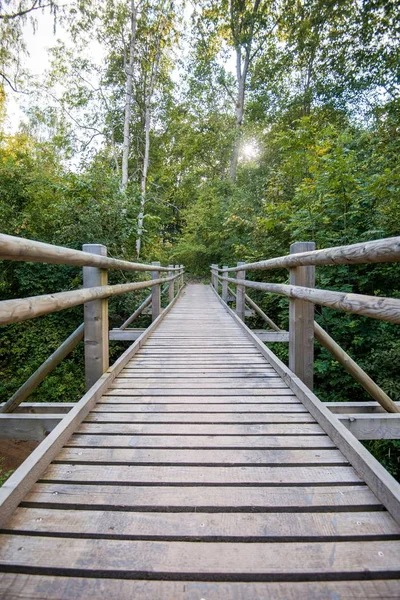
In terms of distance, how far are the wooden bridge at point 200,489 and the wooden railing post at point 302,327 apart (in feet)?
0.04

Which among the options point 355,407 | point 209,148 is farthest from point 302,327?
point 209,148

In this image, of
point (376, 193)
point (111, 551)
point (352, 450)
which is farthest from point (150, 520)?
point (376, 193)

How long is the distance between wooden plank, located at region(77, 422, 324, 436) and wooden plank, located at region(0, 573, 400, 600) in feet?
2.79

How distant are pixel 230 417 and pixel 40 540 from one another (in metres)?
1.15

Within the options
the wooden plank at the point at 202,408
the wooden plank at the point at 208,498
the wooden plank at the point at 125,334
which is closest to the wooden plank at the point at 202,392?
the wooden plank at the point at 202,408

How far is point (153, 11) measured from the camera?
1296cm

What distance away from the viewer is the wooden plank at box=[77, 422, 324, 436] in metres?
1.81

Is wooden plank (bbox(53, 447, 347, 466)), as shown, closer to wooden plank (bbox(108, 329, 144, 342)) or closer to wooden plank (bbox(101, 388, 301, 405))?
wooden plank (bbox(101, 388, 301, 405))

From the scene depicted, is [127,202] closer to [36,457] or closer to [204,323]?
[204,323]

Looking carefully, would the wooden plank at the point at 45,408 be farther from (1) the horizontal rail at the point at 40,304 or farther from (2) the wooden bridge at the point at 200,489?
(1) the horizontal rail at the point at 40,304

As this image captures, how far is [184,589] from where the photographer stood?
0.93m

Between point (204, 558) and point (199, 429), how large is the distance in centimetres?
83

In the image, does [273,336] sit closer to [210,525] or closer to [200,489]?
[200,489]

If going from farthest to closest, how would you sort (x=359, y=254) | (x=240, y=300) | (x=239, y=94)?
1. (x=239, y=94)
2. (x=240, y=300)
3. (x=359, y=254)
